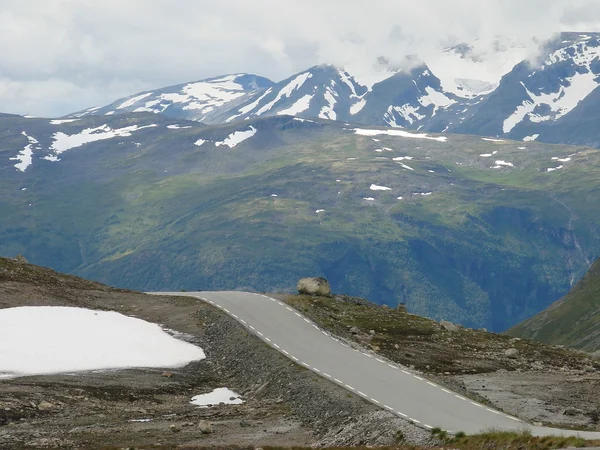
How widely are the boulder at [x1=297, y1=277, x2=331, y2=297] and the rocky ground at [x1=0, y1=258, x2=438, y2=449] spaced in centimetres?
2111

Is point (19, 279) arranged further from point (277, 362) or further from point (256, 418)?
point (256, 418)

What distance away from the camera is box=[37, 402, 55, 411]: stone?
148 ft

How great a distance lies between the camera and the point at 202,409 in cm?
4962

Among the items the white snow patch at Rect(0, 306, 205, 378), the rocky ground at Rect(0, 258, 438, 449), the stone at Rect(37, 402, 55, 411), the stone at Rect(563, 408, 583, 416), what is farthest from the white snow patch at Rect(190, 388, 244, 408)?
the stone at Rect(563, 408, 583, 416)

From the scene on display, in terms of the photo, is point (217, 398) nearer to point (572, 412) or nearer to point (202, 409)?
point (202, 409)

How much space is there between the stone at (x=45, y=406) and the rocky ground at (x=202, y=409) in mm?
53

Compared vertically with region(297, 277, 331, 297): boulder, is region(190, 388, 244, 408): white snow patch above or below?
below

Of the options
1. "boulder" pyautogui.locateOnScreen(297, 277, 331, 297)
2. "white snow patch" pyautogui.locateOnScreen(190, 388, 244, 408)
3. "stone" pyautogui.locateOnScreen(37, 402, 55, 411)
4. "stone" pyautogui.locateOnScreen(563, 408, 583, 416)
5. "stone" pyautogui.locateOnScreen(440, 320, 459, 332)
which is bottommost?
"stone" pyautogui.locateOnScreen(563, 408, 583, 416)

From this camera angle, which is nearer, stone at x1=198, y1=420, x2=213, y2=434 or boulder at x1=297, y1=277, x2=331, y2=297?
stone at x1=198, y1=420, x2=213, y2=434

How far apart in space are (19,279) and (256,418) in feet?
129

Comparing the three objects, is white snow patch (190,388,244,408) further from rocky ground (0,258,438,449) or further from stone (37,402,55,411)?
stone (37,402,55,411)

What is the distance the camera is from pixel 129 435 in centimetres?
4141

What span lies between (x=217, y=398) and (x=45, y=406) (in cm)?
1160

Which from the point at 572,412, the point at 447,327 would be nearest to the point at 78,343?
the point at 447,327
